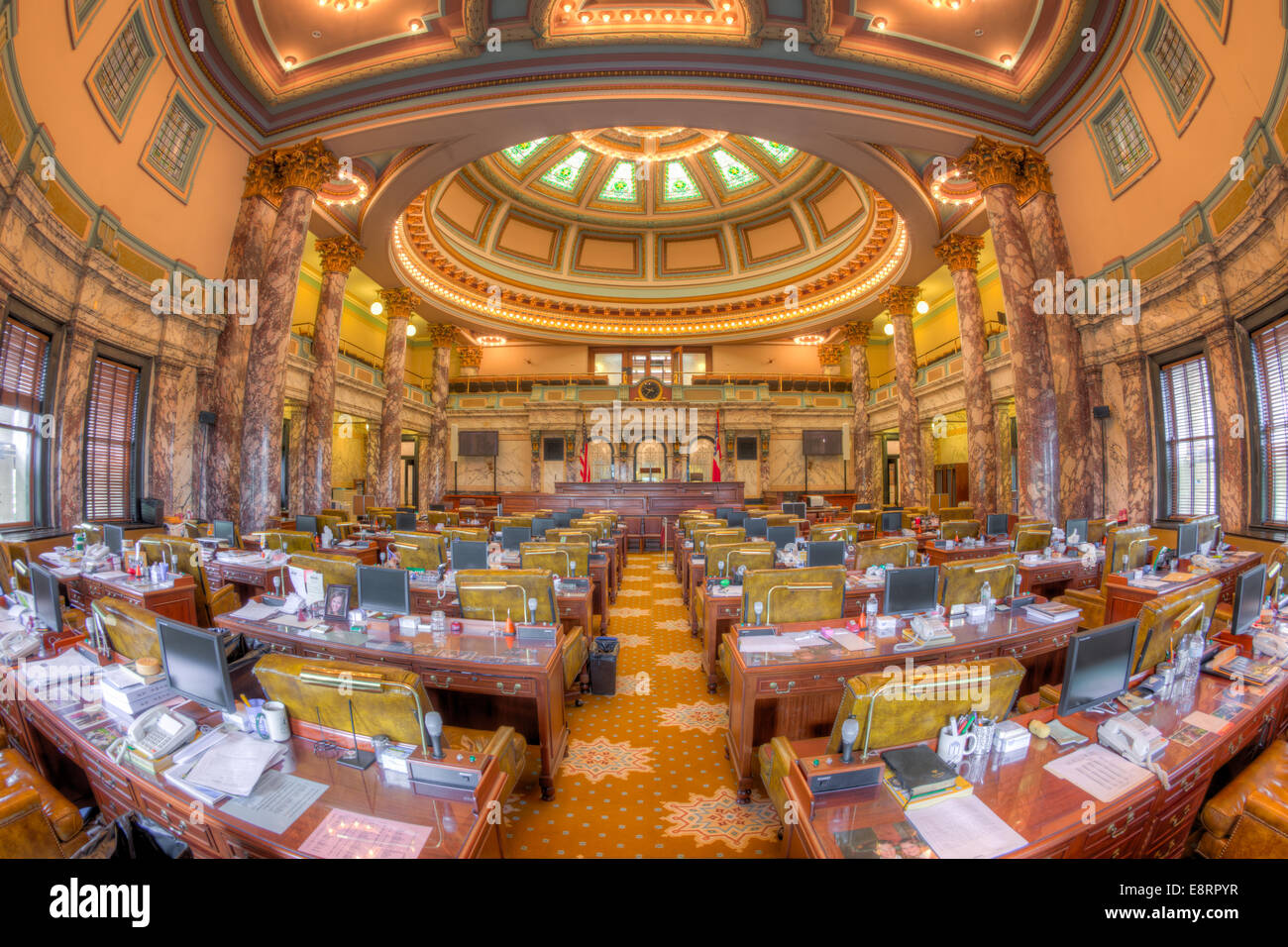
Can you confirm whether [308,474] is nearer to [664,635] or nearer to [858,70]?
[664,635]

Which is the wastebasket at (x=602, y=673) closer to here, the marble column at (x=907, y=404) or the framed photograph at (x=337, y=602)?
the framed photograph at (x=337, y=602)

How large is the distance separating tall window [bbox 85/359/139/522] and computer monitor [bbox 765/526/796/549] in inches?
438

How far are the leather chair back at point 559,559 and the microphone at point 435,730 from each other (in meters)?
3.31

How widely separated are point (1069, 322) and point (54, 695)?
14.5 metres

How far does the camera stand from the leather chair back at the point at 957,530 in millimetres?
9148

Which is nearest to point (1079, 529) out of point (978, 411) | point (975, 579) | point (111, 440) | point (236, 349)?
point (975, 579)

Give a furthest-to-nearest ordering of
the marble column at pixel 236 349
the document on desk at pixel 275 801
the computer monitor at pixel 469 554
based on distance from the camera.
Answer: the marble column at pixel 236 349, the computer monitor at pixel 469 554, the document on desk at pixel 275 801

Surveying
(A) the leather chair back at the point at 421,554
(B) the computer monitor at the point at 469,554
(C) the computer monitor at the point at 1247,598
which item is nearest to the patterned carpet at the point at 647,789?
(B) the computer monitor at the point at 469,554

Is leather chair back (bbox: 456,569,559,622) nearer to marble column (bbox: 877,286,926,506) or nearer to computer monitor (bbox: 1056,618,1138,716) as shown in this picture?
computer monitor (bbox: 1056,618,1138,716)

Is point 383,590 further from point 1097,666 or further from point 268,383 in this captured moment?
point 268,383

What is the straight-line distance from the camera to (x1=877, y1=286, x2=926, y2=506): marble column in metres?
16.7

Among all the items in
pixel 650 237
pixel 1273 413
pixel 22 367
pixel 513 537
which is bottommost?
pixel 513 537

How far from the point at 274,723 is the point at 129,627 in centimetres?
150

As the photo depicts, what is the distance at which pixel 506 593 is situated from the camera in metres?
4.18
